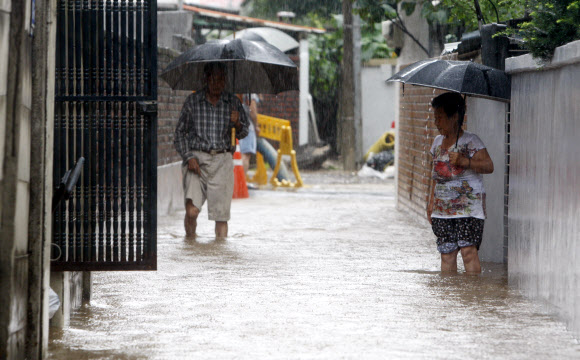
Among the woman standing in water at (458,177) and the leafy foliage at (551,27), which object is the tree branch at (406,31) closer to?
the woman standing in water at (458,177)

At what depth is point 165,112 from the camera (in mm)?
14094

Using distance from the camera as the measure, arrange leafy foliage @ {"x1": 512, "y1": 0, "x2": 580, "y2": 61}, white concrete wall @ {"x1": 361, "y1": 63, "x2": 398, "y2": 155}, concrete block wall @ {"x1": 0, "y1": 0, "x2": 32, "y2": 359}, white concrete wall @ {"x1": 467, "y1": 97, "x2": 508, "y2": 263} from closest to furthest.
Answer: concrete block wall @ {"x1": 0, "y1": 0, "x2": 32, "y2": 359}, leafy foliage @ {"x1": 512, "y1": 0, "x2": 580, "y2": 61}, white concrete wall @ {"x1": 467, "y1": 97, "x2": 508, "y2": 263}, white concrete wall @ {"x1": 361, "y1": 63, "x2": 398, "y2": 155}

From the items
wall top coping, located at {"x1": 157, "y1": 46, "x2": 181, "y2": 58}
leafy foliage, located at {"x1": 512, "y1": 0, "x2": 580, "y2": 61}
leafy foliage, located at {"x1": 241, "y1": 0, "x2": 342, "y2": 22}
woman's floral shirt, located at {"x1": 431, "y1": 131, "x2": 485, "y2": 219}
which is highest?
leafy foliage, located at {"x1": 241, "y1": 0, "x2": 342, "y2": 22}

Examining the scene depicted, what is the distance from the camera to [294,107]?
25.7 metres

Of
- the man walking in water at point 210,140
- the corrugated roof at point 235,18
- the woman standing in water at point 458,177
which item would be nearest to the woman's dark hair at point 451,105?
the woman standing in water at point 458,177

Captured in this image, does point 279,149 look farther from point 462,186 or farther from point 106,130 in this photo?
point 106,130

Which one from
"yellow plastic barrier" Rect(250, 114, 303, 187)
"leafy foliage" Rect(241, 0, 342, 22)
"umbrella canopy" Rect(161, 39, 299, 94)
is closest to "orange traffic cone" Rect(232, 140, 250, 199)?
"yellow plastic barrier" Rect(250, 114, 303, 187)

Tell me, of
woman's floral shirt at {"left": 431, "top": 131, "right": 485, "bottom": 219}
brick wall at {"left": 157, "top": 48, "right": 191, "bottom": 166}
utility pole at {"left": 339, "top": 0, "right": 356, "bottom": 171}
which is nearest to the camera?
woman's floral shirt at {"left": 431, "top": 131, "right": 485, "bottom": 219}

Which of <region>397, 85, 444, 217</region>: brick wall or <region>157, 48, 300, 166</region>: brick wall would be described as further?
<region>157, 48, 300, 166</region>: brick wall

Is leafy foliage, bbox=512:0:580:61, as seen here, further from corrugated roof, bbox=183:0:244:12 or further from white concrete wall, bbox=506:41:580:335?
corrugated roof, bbox=183:0:244:12

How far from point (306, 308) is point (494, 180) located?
3.12 metres

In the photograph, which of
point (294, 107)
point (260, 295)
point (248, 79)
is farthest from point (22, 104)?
point (294, 107)

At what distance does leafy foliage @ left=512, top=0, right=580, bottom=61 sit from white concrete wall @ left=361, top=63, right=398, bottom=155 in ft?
65.7

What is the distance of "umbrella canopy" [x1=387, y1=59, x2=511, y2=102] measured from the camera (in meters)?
7.58
